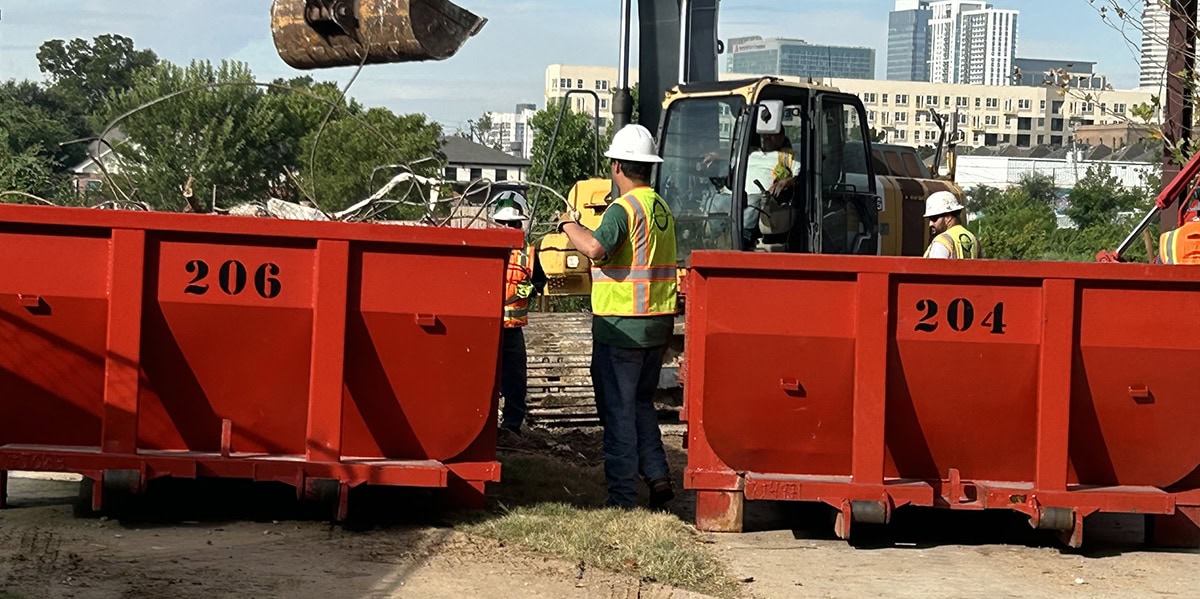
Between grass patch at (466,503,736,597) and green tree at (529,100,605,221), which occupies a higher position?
green tree at (529,100,605,221)

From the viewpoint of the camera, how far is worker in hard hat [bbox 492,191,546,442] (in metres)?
11.0

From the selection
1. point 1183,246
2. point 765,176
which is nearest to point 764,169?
point 765,176

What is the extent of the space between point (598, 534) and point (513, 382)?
3745 millimetres

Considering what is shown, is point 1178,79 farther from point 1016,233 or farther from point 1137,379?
point 1016,233

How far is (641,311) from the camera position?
26.6 feet

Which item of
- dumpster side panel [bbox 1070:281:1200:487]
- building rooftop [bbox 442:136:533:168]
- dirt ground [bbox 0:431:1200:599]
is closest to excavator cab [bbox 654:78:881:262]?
dirt ground [bbox 0:431:1200:599]

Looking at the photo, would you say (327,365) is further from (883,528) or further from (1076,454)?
(1076,454)

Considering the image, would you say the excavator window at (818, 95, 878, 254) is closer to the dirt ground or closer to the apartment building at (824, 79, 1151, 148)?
the dirt ground

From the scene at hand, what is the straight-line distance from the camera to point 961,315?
7.52m

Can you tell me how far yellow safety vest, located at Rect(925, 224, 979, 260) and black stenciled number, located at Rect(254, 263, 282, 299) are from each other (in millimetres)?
3660

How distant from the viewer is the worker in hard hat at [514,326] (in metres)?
11.0

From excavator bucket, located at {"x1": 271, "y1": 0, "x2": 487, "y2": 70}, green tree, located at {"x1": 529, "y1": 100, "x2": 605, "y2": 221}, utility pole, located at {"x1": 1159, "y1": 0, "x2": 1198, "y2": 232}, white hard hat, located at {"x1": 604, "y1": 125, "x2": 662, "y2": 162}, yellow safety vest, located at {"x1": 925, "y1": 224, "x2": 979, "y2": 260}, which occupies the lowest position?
yellow safety vest, located at {"x1": 925, "y1": 224, "x2": 979, "y2": 260}

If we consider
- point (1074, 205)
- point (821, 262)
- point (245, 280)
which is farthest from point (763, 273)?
point (1074, 205)

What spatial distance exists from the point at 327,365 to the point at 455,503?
1.00 m
